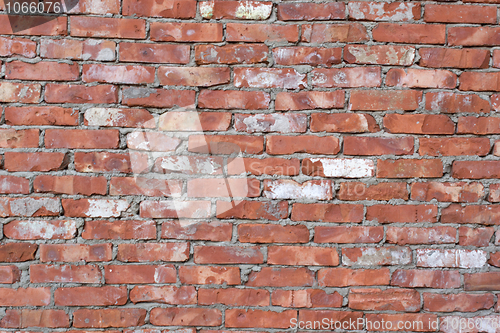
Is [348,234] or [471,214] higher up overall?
[471,214]

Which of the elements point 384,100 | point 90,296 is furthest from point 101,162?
point 384,100

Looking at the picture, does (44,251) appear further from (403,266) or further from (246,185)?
(403,266)

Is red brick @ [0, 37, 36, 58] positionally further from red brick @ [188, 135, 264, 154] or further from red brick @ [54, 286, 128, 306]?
red brick @ [54, 286, 128, 306]

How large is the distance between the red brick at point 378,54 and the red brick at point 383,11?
0.35 ft

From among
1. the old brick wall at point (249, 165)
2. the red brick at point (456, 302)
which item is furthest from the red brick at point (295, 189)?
the red brick at point (456, 302)

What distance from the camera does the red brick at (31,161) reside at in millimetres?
1170

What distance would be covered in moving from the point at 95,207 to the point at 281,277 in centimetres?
72

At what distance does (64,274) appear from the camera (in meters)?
1.18

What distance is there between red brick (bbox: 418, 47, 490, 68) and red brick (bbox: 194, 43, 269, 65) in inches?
23.2

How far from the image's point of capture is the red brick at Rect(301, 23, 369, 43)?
1.19m

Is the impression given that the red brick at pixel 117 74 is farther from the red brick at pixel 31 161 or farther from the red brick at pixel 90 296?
the red brick at pixel 90 296

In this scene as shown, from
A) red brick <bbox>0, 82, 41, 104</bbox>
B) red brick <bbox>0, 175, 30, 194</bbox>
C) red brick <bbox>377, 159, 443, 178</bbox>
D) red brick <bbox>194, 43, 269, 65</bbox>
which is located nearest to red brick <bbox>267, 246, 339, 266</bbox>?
red brick <bbox>377, 159, 443, 178</bbox>

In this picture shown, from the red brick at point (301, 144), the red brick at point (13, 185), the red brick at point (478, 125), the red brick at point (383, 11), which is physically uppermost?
the red brick at point (383, 11)

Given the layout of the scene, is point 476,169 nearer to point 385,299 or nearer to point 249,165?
point 385,299
